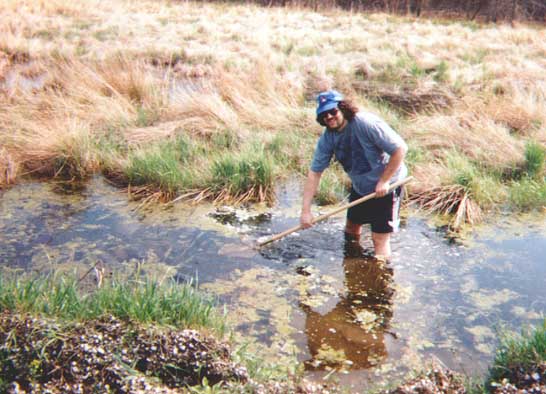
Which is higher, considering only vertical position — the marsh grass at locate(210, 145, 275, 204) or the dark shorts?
the dark shorts

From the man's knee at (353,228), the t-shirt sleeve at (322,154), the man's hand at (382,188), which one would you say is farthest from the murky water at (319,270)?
the t-shirt sleeve at (322,154)

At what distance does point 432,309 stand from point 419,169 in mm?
2311

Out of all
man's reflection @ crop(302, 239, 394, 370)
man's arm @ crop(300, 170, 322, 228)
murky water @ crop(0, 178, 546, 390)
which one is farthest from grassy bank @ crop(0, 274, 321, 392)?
man's arm @ crop(300, 170, 322, 228)

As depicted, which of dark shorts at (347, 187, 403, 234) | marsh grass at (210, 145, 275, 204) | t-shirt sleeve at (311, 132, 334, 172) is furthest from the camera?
marsh grass at (210, 145, 275, 204)

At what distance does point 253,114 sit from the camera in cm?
769

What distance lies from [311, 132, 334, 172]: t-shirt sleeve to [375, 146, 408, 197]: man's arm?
0.41 m

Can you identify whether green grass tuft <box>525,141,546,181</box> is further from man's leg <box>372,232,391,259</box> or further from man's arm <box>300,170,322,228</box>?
man's arm <box>300,170,322,228</box>

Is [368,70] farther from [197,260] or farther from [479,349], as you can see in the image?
[479,349]

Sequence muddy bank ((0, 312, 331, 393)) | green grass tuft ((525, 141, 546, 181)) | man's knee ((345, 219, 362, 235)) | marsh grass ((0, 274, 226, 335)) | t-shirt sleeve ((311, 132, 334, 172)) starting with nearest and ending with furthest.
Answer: muddy bank ((0, 312, 331, 393)) → marsh grass ((0, 274, 226, 335)) → t-shirt sleeve ((311, 132, 334, 172)) → man's knee ((345, 219, 362, 235)) → green grass tuft ((525, 141, 546, 181))

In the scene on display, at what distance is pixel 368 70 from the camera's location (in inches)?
466

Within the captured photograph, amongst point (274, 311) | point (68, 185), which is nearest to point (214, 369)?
point (274, 311)

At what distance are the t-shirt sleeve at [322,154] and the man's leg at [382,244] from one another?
2.34ft

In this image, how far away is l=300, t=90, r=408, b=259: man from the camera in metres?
4.09

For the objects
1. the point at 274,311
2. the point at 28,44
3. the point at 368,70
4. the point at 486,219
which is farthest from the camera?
the point at 28,44
